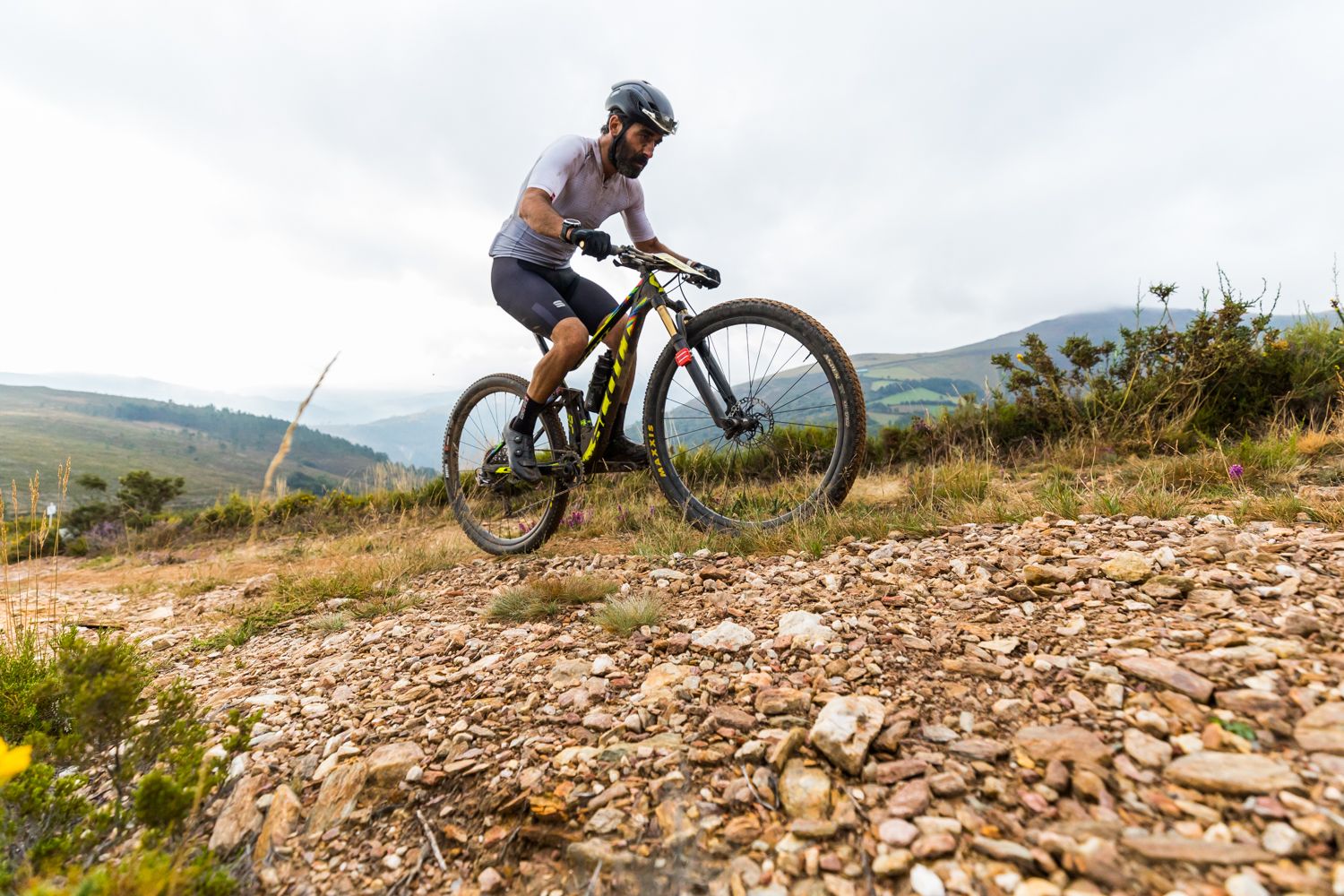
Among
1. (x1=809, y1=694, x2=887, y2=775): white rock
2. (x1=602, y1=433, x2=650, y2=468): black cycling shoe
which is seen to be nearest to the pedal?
(x1=602, y1=433, x2=650, y2=468): black cycling shoe

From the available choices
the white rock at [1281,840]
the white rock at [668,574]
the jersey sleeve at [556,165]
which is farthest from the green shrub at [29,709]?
the jersey sleeve at [556,165]

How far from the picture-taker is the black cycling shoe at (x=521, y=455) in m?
4.47

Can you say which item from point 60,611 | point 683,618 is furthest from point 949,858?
point 60,611

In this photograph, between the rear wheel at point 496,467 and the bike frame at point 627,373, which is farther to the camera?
the rear wheel at point 496,467

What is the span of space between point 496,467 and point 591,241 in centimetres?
214

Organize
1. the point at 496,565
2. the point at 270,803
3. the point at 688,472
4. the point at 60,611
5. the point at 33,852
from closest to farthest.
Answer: the point at 33,852 → the point at 270,803 → the point at 496,565 → the point at 60,611 → the point at 688,472

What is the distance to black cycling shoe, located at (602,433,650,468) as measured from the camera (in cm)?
435

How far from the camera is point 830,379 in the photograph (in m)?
3.46

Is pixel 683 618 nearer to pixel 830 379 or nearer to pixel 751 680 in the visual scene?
pixel 751 680

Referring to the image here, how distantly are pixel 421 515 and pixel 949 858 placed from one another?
28.6ft

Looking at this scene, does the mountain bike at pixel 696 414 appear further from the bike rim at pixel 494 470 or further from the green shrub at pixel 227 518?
the green shrub at pixel 227 518

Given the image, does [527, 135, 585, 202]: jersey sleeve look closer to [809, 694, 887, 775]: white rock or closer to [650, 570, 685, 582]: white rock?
[650, 570, 685, 582]: white rock

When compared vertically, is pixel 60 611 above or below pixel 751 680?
below

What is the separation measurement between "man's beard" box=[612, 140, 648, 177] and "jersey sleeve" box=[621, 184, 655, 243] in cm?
35
